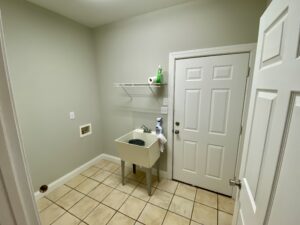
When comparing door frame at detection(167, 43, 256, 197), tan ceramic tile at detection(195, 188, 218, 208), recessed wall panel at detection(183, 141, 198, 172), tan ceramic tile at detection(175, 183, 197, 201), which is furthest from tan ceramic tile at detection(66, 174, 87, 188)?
tan ceramic tile at detection(195, 188, 218, 208)

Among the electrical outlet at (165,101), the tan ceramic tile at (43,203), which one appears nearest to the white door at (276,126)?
the electrical outlet at (165,101)

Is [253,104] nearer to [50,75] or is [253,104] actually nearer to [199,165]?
[199,165]

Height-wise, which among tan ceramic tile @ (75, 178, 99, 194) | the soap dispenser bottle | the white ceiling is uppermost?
the white ceiling

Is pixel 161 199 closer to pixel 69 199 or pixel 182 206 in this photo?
pixel 182 206

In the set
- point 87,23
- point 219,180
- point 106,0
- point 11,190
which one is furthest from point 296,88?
point 87,23

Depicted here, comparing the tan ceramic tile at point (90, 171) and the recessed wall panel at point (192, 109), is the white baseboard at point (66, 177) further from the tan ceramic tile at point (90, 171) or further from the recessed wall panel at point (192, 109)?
the recessed wall panel at point (192, 109)

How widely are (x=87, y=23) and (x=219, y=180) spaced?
316cm

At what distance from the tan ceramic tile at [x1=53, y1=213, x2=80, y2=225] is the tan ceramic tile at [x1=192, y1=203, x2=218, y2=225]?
4.55ft

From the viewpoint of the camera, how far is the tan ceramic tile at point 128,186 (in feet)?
6.91

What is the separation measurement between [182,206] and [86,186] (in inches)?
57.8

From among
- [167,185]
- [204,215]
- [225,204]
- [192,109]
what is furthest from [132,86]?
[225,204]

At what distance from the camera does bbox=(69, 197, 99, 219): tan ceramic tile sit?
173 centimetres

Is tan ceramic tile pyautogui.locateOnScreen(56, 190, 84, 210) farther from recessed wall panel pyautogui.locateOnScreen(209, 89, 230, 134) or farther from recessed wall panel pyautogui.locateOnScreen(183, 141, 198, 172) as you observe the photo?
recessed wall panel pyautogui.locateOnScreen(209, 89, 230, 134)

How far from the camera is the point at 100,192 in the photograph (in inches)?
81.7
